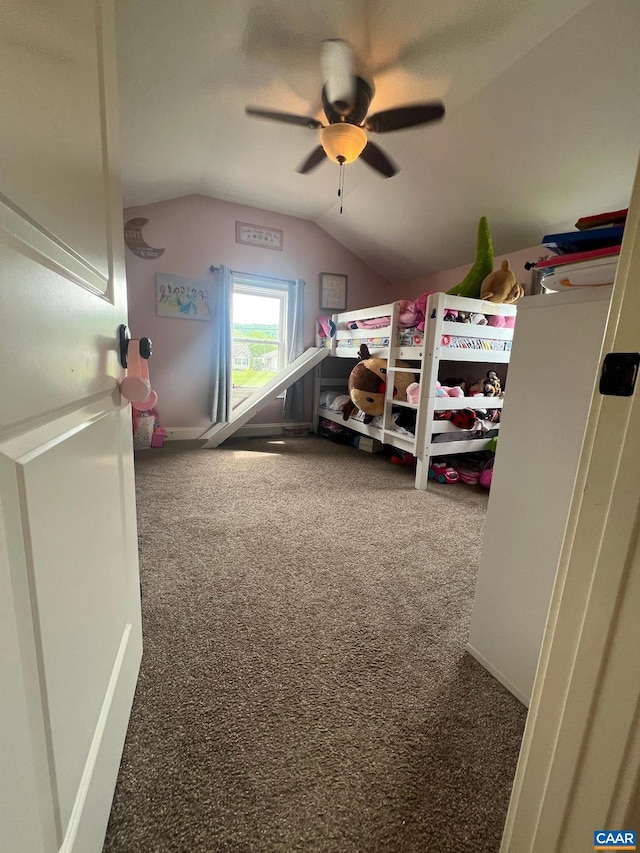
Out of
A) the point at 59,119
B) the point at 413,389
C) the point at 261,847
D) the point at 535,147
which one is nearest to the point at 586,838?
the point at 261,847

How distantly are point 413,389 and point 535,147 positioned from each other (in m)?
1.56

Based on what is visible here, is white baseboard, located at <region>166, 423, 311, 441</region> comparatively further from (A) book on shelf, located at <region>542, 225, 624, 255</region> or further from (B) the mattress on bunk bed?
(A) book on shelf, located at <region>542, 225, 624, 255</region>

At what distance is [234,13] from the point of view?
142 centimetres

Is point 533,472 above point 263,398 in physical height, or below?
above

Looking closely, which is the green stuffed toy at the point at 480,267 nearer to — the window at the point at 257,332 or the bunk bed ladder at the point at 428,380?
the bunk bed ladder at the point at 428,380

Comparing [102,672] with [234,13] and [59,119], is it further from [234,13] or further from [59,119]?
[234,13]

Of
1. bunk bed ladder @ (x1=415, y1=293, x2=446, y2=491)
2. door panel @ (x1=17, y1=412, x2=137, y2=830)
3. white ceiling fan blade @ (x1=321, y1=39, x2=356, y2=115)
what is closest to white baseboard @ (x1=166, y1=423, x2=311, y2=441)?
bunk bed ladder @ (x1=415, y1=293, x2=446, y2=491)

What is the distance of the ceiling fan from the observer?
168cm

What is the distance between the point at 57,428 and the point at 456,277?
3.79 meters

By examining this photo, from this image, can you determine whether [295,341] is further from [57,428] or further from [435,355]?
[57,428]

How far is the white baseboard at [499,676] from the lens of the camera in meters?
0.92

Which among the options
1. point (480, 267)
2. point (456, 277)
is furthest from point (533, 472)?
point (456, 277)

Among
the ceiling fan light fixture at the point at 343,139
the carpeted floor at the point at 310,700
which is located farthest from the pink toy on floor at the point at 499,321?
the carpeted floor at the point at 310,700

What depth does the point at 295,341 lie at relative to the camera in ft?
12.7
